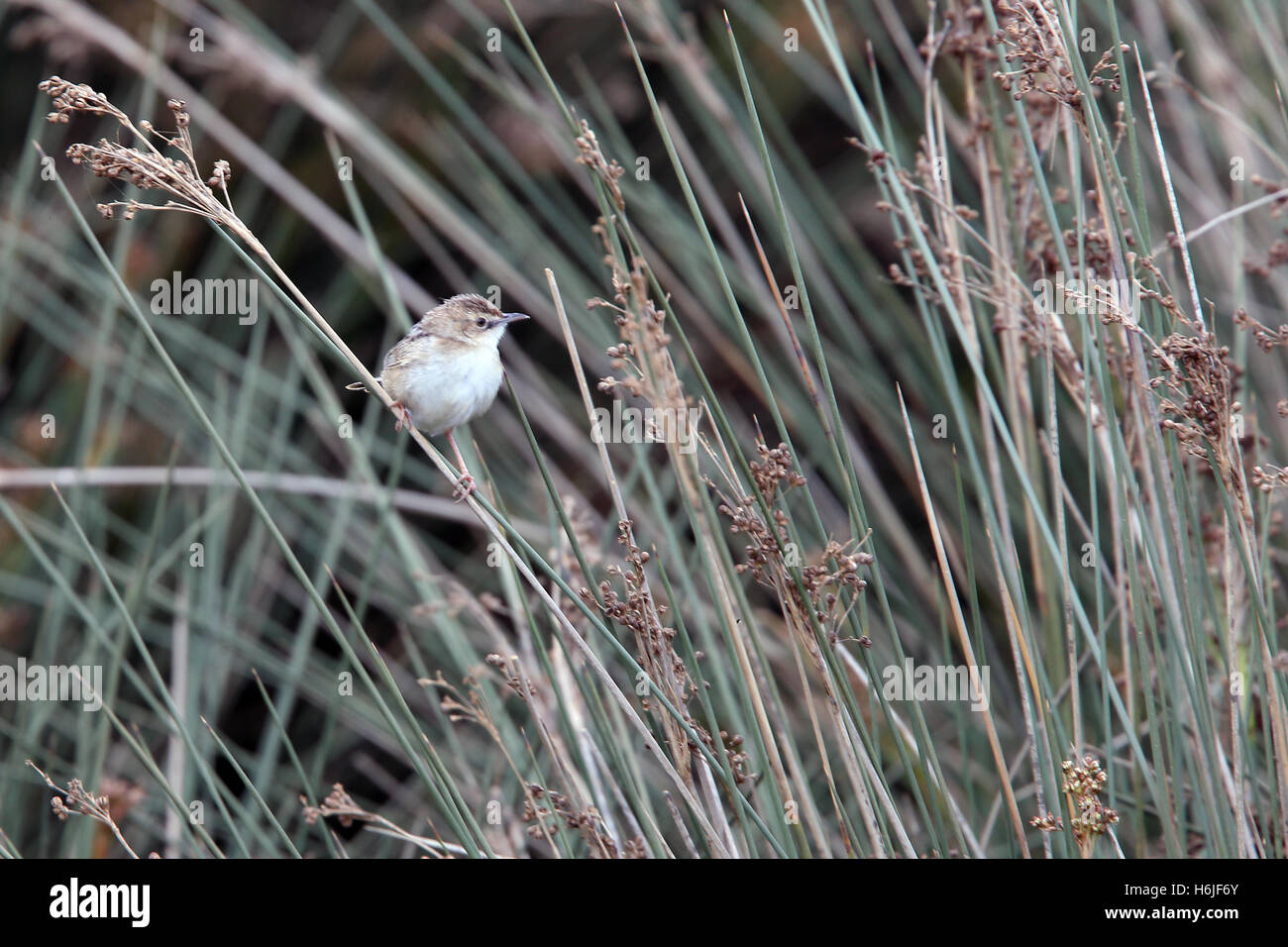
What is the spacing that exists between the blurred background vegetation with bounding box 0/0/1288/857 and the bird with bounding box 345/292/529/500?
0.51 ft

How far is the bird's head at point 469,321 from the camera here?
9.37 feet

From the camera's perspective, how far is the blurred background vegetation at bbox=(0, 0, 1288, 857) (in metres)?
1.95

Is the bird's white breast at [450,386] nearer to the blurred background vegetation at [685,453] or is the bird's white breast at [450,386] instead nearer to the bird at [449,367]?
the bird at [449,367]

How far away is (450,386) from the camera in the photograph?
270 centimetres

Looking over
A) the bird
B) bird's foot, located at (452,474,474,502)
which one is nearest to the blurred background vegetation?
bird's foot, located at (452,474,474,502)

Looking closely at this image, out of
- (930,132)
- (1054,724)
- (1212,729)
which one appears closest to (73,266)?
(930,132)

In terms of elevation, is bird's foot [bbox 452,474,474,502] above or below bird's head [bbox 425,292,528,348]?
below

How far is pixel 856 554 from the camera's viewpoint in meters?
1.88

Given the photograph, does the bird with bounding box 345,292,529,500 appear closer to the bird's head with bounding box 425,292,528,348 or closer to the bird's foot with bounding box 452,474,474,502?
the bird's head with bounding box 425,292,528,348

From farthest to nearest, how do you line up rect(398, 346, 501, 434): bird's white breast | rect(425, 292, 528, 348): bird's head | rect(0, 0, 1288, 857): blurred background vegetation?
rect(425, 292, 528, 348): bird's head → rect(398, 346, 501, 434): bird's white breast → rect(0, 0, 1288, 857): blurred background vegetation

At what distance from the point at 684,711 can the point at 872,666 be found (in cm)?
36
